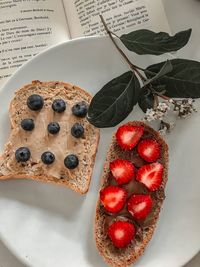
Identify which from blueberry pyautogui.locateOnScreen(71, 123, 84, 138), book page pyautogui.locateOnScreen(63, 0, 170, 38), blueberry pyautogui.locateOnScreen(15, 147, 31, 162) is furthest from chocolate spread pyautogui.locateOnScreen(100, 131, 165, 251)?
book page pyautogui.locateOnScreen(63, 0, 170, 38)

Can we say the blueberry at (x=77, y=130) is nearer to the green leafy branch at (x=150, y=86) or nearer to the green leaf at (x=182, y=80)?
the green leafy branch at (x=150, y=86)

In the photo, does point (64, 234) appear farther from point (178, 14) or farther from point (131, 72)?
point (178, 14)

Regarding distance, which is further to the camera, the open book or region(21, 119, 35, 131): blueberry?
the open book

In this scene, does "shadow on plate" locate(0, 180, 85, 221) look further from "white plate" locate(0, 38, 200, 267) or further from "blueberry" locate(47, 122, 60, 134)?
"blueberry" locate(47, 122, 60, 134)

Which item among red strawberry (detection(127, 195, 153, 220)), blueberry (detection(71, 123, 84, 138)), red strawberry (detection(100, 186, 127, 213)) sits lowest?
red strawberry (detection(127, 195, 153, 220))

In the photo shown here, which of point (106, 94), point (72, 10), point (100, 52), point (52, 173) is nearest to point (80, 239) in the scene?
point (52, 173)

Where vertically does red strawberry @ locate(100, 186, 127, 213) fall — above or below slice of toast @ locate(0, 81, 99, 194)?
below
